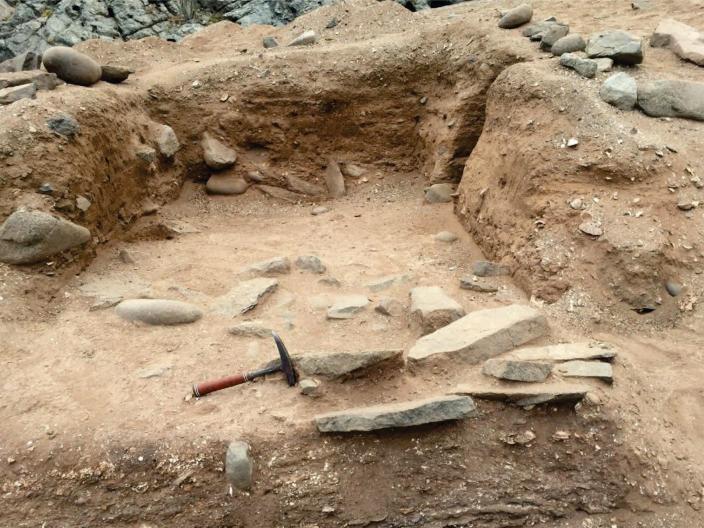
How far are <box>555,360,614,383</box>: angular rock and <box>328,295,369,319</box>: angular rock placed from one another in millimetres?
1393

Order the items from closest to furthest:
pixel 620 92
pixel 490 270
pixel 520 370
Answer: pixel 520 370, pixel 490 270, pixel 620 92

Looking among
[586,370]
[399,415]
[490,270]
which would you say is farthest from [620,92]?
[399,415]

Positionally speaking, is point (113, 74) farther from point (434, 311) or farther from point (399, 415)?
point (399, 415)

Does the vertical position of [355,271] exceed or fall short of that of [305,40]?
it falls short

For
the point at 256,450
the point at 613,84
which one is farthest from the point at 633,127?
the point at 256,450

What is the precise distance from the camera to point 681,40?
5.52 m

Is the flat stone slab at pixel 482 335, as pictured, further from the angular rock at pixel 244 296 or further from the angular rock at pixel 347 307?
the angular rock at pixel 244 296

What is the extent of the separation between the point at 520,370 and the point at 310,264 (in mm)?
2244

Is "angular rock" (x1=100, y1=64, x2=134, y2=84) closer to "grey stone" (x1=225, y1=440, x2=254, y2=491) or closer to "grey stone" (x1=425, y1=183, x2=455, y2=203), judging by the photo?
"grey stone" (x1=425, y1=183, x2=455, y2=203)

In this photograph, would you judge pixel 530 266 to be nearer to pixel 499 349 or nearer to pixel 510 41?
pixel 499 349

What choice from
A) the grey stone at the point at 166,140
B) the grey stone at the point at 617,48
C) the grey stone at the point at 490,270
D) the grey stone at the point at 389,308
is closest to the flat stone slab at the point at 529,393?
the grey stone at the point at 389,308

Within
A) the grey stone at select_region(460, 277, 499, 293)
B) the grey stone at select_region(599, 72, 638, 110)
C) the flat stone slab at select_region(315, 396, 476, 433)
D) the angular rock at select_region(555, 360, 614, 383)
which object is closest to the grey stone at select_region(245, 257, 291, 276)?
the grey stone at select_region(460, 277, 499, 293)

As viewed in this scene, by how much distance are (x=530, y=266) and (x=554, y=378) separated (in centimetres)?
141

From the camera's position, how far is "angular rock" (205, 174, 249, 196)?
674cm
